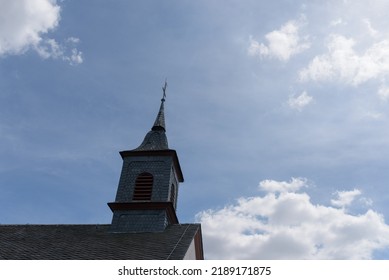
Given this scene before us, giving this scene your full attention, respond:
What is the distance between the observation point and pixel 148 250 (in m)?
17.5

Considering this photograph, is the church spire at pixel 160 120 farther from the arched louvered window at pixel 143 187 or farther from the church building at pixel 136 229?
the arched louvered window at pixel 143 187

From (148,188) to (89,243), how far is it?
4.91 meters

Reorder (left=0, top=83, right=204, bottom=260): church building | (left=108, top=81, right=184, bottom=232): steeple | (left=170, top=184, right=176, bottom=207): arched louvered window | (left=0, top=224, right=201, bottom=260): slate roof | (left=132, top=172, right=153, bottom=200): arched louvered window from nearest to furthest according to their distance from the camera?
1. (left=0, top=224, right=201, bottom=260): slate roof
2. (left=0, top=83, right=204, bottom=260): church building
3. (left=108, top=81, right=184, bottom=232): steeple
4. (left=132, top=172, right=153, bottom=200): arched louvered window
5. (left=170, top=184, right=176, bottom=207): arched louvered window

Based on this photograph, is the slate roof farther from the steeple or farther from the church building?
the steeple

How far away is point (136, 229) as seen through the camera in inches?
850

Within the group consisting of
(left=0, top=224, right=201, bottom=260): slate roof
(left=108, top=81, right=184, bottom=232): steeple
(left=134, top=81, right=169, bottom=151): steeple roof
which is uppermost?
(left=134, top=81, right=169, bottom=151): steeple roof

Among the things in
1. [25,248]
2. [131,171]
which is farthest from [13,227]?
[131,171]

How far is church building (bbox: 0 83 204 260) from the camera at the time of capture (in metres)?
17.5

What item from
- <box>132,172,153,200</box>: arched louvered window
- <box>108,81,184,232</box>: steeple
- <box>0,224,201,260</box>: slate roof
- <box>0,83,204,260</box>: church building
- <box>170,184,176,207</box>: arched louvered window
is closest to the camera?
<box>0,224,201,260</box>: slate roof

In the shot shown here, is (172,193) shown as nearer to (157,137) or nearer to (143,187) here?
(143,187)

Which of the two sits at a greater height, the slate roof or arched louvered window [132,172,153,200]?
arched louvered window [132,172,153,200]

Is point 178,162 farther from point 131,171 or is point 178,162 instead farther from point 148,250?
point 148,250

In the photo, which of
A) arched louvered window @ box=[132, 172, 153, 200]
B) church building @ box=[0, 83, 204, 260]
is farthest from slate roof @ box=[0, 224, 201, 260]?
arched louvered window @ box=[132, 172, 153, 200]
